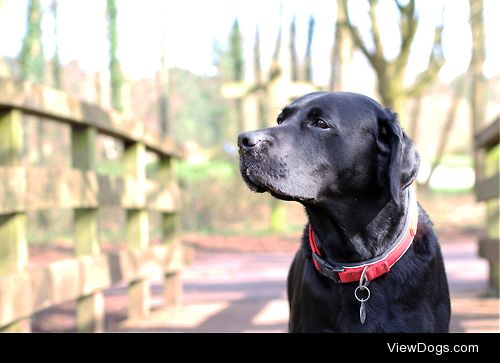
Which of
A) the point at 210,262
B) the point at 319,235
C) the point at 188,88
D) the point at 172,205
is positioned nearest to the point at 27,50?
the point at 210,262

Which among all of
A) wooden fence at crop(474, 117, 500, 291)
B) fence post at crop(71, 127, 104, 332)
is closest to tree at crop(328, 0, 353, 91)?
wooden fence at crop(474, 117, 500, 291)

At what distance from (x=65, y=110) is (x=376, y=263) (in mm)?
2221

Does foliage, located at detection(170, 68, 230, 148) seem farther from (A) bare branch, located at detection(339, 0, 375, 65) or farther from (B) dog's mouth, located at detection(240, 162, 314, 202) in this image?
(B) dog's mouth, located at detection(240, 162, 314, 202)

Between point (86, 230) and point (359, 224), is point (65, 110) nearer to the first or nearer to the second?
point (86, 230)

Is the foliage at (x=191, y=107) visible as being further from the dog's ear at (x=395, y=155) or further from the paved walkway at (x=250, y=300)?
the dog's ear at (x=395, y=155)

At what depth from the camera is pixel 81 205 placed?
485 cm

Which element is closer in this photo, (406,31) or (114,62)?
(406,31)

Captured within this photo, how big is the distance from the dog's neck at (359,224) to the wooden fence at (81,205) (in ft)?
5.02

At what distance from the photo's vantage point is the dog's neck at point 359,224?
125 inches

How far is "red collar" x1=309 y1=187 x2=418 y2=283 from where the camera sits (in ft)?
10.2

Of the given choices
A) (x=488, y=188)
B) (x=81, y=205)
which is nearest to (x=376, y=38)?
(x=488, y=188)

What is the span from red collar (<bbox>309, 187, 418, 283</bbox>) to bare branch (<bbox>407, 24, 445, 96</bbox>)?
31.5 feet

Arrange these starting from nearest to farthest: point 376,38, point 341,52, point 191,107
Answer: point 376,38 < point 341,52 < point 191,107

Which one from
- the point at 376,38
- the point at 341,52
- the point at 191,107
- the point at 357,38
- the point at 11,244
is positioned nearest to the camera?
the point at 11,244
